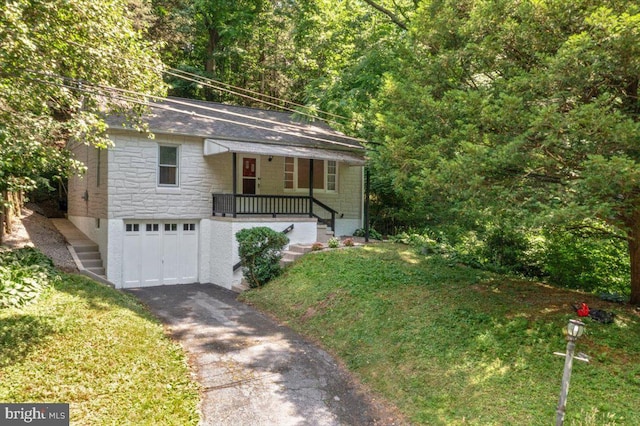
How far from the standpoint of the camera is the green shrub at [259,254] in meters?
12.2

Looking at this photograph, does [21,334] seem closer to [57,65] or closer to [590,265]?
[57,65]

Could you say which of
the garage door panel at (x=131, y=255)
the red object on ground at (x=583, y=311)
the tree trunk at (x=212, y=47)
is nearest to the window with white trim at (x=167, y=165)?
the garage door panel at (x=131, y=255)

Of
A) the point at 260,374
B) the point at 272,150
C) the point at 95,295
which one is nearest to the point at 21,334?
the point at 95,295

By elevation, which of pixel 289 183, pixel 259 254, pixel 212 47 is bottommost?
pixel 259 254

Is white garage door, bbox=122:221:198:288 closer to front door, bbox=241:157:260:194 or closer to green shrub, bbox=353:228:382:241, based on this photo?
front door, bbox=241:157:260:194

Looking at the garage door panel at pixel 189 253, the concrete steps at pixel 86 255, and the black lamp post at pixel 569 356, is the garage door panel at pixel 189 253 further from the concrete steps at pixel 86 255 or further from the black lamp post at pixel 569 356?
the black lamp post at pixel 569 356

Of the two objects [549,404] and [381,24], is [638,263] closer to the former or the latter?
[549,404]

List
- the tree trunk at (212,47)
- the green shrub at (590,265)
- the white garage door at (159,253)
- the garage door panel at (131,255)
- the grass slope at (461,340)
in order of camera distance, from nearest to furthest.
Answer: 1. the grass slope at (461,340)
2. the green shrub at (590,265)
3. the garage door panel at (131,255)
4. the white garage door at (159,253)
5. the tree trunk at (212,47)

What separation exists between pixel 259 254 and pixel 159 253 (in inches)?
145

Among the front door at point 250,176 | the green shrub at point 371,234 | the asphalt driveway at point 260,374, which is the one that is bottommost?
the asphalt driveway at point 260,374

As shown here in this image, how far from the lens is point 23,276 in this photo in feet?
29.9

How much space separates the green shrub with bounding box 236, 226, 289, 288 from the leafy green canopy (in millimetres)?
4832

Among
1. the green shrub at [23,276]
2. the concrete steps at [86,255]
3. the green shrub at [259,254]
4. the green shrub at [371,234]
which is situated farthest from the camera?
the green shrub at [371,234]

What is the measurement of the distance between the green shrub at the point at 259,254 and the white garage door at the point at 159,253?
103 inches
